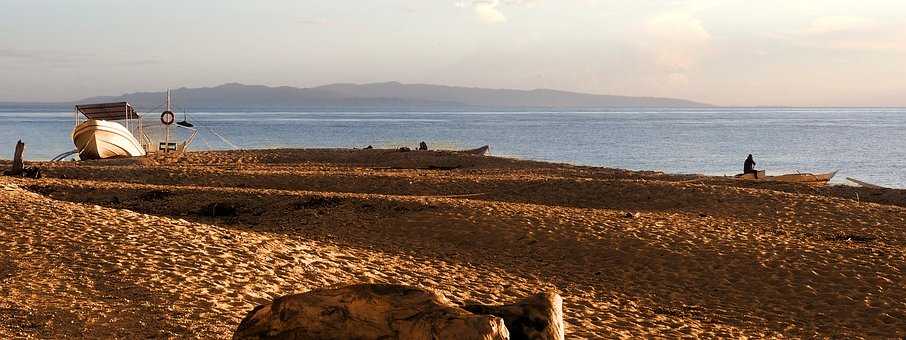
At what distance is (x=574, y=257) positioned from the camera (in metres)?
15.8

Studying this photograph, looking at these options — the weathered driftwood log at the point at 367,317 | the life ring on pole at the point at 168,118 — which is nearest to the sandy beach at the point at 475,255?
the weathered driftwood log at the point at 367,317

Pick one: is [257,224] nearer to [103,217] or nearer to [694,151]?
[103,217]

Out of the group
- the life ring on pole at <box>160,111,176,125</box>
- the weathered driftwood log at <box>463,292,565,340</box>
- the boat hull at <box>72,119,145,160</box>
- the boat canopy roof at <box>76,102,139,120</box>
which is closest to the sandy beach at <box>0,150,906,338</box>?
the weathered driftwood log at <box>463,292,565,340</box>

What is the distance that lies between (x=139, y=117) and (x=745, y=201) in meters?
36.2

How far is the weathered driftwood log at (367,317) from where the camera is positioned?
20.0 feet

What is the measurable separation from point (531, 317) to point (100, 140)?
38.8 metres

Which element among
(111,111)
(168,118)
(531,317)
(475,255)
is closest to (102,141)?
(168,118)

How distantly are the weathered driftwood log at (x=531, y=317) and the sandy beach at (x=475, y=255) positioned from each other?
11.6 feet

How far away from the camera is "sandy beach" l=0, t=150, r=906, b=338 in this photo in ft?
34.4

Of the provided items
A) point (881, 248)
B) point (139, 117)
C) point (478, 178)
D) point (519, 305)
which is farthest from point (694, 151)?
point (519, 305)

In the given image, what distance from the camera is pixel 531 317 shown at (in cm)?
657

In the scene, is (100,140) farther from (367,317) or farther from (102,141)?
(367,317)

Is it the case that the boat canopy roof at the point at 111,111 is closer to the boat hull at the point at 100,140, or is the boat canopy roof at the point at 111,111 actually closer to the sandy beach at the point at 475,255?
the boat hull at the point at 100,140

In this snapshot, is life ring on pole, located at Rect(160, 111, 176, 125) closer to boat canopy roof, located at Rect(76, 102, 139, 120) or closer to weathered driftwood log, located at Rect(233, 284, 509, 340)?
boat canopy roof, located at Rect(76, 102, 139, 120)
